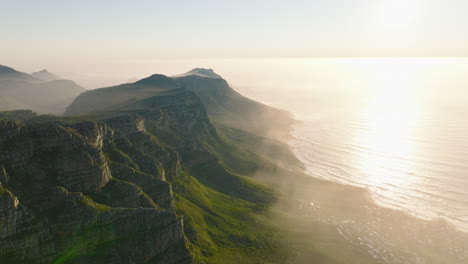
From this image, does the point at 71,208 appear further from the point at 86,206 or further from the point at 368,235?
the point at 368,235

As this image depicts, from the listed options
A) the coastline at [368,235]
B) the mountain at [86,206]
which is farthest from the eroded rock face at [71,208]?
the coastline at [368,235]

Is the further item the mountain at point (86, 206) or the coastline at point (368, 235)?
the coastline at point (368, 235)

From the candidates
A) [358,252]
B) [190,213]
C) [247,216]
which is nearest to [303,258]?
[358,252]

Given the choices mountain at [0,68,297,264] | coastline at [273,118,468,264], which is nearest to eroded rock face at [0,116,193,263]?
mountain at [0,68,297,264]

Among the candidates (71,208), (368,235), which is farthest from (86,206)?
(368,235)

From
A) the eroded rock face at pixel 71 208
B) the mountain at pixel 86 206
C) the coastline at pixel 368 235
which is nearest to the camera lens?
the eroded rock face at pixel 71 208

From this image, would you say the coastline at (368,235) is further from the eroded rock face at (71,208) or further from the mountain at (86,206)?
the eroded rock face at (71,208)

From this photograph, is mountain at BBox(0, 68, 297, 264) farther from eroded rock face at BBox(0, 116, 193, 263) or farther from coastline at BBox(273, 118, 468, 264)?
coastline at BBox(273, 118, 468, 264)

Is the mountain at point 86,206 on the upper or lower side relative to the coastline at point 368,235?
upper
